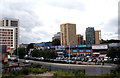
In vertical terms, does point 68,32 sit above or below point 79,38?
above

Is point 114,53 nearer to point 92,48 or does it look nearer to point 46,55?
point 92,48

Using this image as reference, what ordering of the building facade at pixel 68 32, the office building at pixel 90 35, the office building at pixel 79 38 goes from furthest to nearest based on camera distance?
the office building at pixel 90 35 → the office building at pixel 79 38 → the building facade at pixel 68 32

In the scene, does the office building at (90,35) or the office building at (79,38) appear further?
the office building at (90,35)

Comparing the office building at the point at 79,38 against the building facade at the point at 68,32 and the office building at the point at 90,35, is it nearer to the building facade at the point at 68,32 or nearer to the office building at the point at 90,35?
the office building at the point at 90,35

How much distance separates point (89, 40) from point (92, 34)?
693cm

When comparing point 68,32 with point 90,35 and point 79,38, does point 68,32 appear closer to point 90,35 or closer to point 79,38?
point 79,38

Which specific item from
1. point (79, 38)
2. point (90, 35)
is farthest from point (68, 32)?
point (90, 35)

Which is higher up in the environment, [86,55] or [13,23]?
[13,23]

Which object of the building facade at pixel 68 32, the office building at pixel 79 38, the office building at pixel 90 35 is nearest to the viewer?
the building facade at pixel 68 32

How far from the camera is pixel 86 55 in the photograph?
60.5 metres

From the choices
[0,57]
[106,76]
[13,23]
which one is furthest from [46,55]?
[13,23]

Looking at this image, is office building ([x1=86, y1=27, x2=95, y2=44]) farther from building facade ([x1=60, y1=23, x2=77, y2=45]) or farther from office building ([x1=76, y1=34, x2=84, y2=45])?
building facade ([x1=60, y1=23, x2=77, y2=45])

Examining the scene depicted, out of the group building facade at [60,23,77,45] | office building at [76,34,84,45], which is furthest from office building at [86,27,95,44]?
building facade at [60,23,77,45]

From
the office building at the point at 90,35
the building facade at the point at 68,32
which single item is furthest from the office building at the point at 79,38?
the building facade at the point at 68,32
